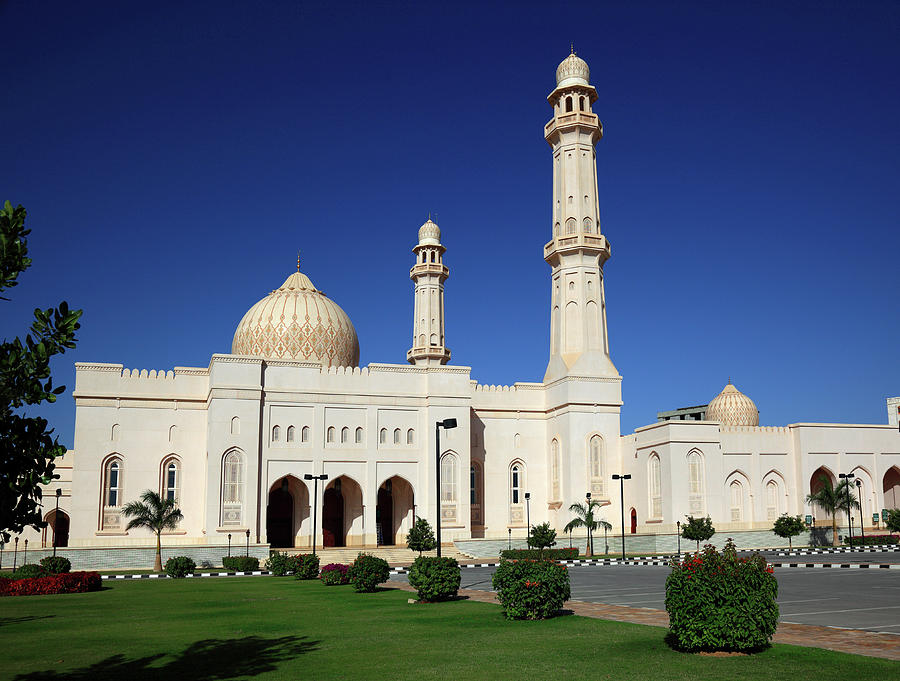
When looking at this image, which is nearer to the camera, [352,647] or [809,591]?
[352,647]

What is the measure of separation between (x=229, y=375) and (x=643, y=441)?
19.2 metres

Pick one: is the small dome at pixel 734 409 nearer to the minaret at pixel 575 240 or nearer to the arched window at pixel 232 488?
the minaret at pixel 575 240

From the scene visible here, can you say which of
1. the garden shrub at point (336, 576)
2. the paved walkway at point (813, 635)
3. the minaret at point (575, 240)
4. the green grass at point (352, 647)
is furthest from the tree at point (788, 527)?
the green grass at point (352, 647)

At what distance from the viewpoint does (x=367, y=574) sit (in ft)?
61.0

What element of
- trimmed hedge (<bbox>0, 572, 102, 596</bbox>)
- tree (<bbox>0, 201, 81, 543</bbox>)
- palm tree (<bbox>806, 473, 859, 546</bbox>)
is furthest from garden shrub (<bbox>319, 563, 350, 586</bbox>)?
palm tree (<bbox>806, 473, 859, 546</bbox>)

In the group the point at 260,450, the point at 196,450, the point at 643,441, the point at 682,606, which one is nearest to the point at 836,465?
the point at 643,441

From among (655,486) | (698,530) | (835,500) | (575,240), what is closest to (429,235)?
(575,240)

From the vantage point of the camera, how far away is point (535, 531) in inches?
1347

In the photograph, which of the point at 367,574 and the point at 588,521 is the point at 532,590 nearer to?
the point at 367,574

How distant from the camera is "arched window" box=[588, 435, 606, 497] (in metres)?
39.2

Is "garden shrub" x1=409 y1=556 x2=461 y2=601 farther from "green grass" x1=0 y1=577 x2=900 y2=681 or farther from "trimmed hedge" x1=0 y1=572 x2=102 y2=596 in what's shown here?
"trimmed hedge" x1=0 y1=572 x2=102 y2=596

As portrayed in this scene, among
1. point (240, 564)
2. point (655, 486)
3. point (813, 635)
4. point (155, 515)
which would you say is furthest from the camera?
point (655, 486)

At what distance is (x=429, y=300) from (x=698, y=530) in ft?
64.6

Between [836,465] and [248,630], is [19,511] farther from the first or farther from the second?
[836,465]
